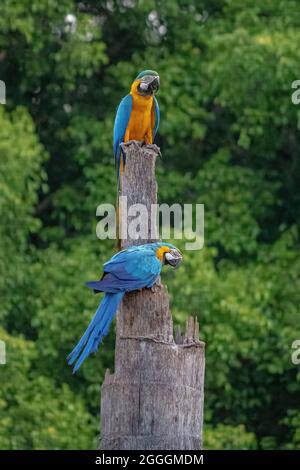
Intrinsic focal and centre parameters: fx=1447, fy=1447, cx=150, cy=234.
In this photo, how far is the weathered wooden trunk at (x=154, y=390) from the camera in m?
5.35

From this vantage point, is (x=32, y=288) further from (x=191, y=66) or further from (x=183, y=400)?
(x=183, y=400)

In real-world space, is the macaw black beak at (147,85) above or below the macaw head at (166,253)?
above

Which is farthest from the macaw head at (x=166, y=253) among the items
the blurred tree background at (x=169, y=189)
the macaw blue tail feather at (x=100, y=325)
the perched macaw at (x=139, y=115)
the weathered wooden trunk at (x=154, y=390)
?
the blurred tree background at (x=169, y=189)

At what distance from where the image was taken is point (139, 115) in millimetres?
8305

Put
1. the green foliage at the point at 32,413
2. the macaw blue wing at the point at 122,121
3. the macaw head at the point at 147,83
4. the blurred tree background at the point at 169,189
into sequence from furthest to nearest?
the blurred tree background at the point at 169,189
the green foliage at the point at 32,413
the macaw head at the point at 147,83
the macaw blue wing at the point at 122,121

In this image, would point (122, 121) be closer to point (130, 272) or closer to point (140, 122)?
point (140, 122)

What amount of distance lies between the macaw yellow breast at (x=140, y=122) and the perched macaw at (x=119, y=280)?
2.18m

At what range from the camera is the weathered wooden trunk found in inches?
211

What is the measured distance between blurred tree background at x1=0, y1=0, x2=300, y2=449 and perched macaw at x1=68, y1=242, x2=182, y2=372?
212 inches

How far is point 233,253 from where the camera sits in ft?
42.5

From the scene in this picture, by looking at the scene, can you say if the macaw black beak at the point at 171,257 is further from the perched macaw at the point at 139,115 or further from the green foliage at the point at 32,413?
the green foliage at the point at 32,413

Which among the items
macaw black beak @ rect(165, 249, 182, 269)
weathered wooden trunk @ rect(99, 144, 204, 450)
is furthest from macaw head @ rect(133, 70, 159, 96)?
weathered wooden trunk @ rect(99, 144, 204, 450)

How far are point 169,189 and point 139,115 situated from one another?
4678 millimetres
